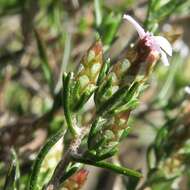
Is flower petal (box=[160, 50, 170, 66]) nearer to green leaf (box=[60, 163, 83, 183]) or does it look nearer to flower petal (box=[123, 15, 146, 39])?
flower petal (box=[123, 15, 146, 39])

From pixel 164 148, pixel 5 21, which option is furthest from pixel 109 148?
pixel 5 21

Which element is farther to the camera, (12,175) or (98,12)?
(98,12)

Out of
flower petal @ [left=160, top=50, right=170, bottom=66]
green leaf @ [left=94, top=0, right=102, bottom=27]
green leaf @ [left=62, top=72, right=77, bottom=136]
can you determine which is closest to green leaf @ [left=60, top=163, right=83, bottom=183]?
green leaf @ [left=62, top=72, right=77, bottom=136]

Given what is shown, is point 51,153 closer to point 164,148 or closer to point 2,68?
point 164,148

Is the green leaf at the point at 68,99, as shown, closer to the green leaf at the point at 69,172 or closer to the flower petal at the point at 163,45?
the green leaf at the point at 69,172

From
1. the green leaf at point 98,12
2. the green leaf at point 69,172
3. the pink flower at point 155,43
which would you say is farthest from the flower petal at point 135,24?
the green leaf at point 98,12

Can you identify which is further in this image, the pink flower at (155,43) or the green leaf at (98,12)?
the green leaf at (98,12)

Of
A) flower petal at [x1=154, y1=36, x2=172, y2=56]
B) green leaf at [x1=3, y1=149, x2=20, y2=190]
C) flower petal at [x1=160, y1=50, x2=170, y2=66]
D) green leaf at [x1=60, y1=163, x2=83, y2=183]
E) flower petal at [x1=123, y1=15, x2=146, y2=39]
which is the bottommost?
green leaf at [x1=60, y1=163, x2=83, y2=183]

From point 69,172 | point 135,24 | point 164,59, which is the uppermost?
point 135,24

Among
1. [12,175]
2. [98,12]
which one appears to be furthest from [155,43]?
[98,12]

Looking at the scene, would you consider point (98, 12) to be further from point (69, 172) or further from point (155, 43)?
point (69, 172)

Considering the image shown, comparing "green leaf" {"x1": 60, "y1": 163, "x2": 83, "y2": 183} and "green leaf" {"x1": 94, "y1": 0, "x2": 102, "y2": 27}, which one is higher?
"green leaf" {"x1": 94, "y1": 0, "x2": 102, "y2": 27}
